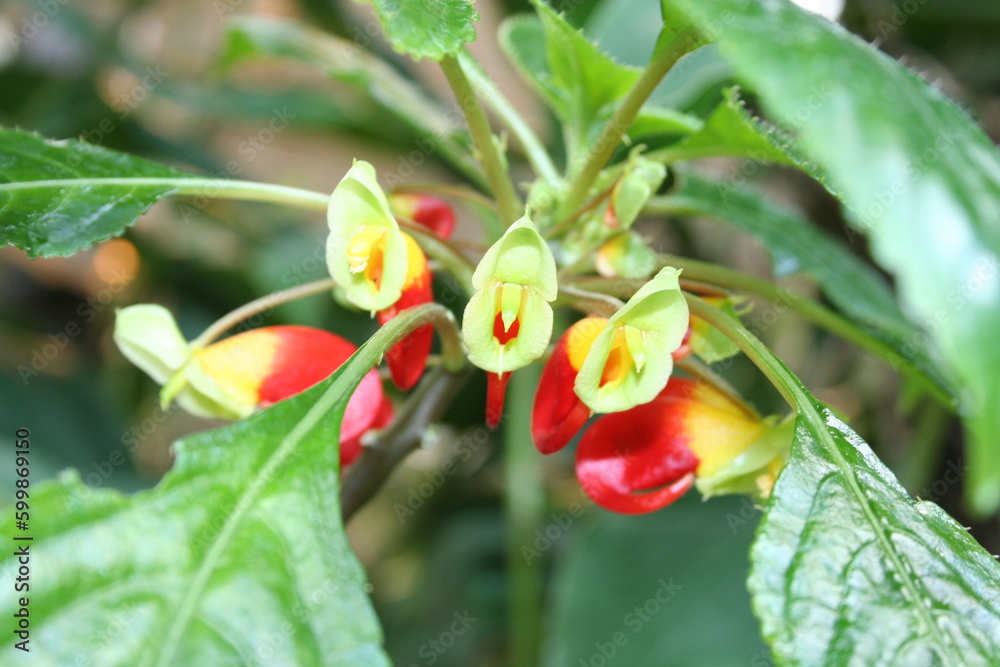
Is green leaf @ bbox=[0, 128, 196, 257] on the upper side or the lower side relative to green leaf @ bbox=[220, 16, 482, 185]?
upper

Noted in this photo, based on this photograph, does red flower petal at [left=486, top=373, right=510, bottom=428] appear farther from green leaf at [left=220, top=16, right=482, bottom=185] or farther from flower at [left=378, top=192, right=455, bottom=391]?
green leaf at [left=220, top=16, right=482, bottom=185]

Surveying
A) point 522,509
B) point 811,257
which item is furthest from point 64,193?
point 522,509

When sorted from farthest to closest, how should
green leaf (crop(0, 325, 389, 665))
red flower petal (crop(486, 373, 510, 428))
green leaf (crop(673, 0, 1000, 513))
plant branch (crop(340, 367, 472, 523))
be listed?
plant branch (crop(340, 367, 472, 523)) < red flower petal (crop(486, 373, 510, 428)) < green leaf (crop(0, 325, 389, 665)) < green leaf (crop(673, 0, 1000, 513))

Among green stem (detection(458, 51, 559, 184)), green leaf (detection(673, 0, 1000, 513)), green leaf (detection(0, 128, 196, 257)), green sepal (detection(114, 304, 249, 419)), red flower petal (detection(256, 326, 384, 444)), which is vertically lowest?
green sepal (detection(114, 304, 249, 419))

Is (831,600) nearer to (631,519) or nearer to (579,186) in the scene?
(579,186)

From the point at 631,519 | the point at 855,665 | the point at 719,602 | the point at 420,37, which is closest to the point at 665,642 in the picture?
the point at 719,602

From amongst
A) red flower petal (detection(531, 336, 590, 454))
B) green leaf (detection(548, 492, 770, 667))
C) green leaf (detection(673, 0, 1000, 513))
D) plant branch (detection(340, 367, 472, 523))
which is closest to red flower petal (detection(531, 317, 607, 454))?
red flower petal (detection(531, 336, 590, 454))

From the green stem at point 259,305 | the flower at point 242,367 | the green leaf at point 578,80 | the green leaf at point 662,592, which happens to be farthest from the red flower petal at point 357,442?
the green leaf at point 662,592
